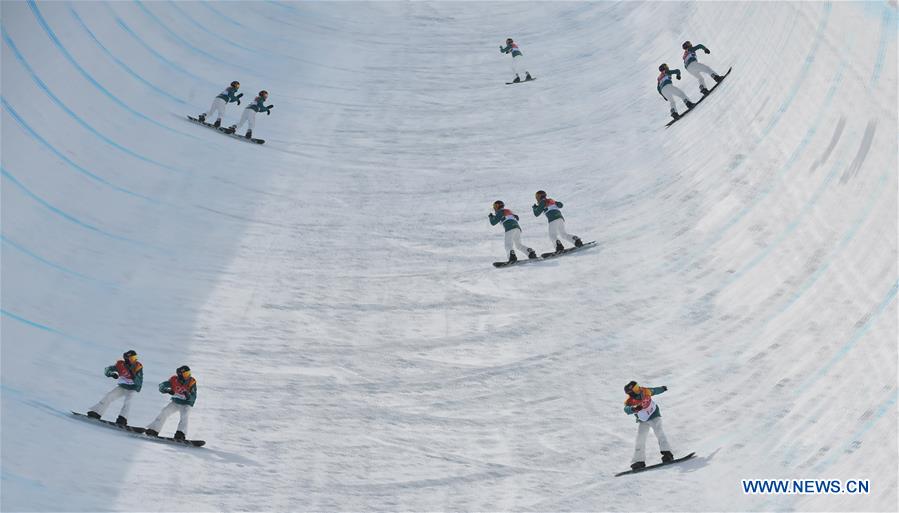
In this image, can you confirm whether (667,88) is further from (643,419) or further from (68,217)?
(68,217)

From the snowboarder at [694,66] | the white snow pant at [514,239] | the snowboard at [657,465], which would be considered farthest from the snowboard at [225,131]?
the snowboard at [657,465]

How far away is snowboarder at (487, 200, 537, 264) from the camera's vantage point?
19.5 metres

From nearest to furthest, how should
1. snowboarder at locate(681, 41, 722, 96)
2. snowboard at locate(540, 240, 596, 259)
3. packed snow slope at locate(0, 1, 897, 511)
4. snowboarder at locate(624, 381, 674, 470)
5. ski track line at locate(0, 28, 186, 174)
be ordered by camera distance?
snowboarder at locate(624, 381, 674, 470) → packed snow slope at locate(0, 1, 897, 511) → snowboard at locate(540, 240, 596, 259) → ski track line at locate(0, 28, 186, 174) → snowboarder at locate(681, 41, 722, 96)

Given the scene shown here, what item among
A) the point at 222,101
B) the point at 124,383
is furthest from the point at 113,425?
the point at 222,101

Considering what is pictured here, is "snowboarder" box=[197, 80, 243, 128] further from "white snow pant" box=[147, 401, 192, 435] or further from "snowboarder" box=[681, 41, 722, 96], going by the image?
"white snow pant" box=[147, 401, 192, 435]

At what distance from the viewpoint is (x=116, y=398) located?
14.7 meters

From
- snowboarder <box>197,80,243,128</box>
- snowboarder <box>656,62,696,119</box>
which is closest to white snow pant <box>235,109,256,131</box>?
snowboarder <box>197,80,243,128</box>

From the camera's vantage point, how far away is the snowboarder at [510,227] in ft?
63.9

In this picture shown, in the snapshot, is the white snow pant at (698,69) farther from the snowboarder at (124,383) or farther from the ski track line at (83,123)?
the snowboarder at (124,383)

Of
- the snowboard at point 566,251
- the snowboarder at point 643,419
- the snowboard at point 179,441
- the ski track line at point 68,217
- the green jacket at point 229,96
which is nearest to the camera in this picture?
the snowboarder at point 643,419

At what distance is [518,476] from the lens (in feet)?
46.3

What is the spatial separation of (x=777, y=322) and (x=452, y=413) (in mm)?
4691

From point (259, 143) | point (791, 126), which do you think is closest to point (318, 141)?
point (259, 143)

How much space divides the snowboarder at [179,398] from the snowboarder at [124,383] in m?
0.39
